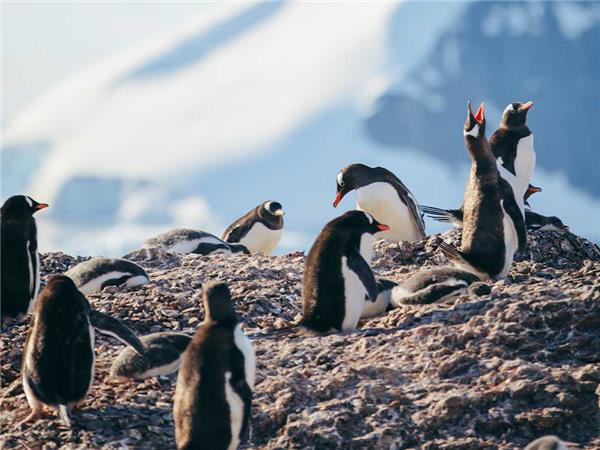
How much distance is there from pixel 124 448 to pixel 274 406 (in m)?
0.71

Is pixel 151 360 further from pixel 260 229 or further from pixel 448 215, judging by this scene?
pixel 260 229

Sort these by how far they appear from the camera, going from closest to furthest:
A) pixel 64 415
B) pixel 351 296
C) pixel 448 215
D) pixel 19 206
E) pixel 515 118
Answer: pixel 64 415
pixel 351 296
pixel 19 206
pixel 448 215
pixel 515 118

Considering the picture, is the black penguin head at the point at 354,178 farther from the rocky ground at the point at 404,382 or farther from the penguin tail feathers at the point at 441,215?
the rocky ground at the point at 404,382

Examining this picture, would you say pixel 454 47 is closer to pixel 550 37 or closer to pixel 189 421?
pixel 550 37

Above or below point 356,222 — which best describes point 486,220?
above

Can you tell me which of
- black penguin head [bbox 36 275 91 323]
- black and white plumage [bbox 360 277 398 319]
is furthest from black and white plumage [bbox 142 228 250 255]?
black penguin head [bbox 36 275 91 323]

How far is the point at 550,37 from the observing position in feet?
134

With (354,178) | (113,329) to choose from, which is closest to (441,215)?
(354,178)

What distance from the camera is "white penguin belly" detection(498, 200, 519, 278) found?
8375 mm

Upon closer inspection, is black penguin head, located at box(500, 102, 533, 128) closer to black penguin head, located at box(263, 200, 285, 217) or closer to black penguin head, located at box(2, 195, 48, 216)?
black penguin head, located at box(263, 200, 285, 217)

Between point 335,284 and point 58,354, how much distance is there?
5.28ft

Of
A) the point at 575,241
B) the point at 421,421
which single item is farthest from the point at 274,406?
the point at 575,241

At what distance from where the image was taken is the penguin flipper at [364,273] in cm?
717

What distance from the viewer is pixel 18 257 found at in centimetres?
806
